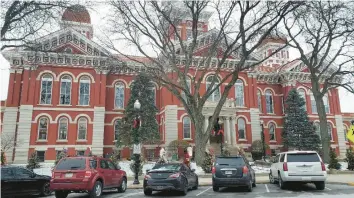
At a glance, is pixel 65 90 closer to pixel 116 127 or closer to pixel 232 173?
pixel 116 127

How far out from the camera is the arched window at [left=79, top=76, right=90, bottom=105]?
116ft

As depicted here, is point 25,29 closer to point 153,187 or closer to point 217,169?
point 153,187

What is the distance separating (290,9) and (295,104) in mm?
20835

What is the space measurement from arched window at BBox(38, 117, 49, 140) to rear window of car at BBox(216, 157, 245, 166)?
2526 centimetres

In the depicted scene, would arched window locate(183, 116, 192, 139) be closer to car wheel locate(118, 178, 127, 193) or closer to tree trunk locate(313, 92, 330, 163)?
tree trunk locate(313, 92, 330, 163)

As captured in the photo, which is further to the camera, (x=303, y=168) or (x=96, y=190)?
(x=303, y=168)

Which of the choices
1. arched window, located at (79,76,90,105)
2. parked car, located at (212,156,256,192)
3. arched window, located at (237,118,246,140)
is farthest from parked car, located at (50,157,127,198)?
arched window, located at (237,118,246,140)

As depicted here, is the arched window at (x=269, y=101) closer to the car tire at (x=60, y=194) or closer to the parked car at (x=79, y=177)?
the parked car at (x=79, y=177)

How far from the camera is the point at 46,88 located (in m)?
34.3

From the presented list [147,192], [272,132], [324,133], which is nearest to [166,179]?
[147,192]

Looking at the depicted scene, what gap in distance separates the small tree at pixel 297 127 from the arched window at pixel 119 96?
21.5 metres

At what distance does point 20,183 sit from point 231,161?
893 centimetres

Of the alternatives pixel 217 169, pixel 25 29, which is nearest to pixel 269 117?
pixel 217 169

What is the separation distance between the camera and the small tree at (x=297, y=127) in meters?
38.2
